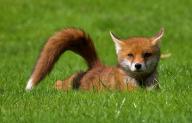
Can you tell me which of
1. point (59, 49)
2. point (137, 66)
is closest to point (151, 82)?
point (137, 66)

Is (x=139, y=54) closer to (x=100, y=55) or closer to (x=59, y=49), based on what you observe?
(x=59, y=49)

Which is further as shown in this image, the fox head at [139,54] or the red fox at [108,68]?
the red fox at [108,68]

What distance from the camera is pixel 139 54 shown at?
11.0m

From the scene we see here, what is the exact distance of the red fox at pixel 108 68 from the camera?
11.0 m

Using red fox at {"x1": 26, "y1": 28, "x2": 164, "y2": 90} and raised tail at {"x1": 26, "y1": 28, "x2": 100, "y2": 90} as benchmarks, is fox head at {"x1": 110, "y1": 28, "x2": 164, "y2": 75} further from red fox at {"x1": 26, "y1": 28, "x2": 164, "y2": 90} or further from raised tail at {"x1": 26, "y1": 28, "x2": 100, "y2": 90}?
raised tail at {"x1": 26, "y1": 28, "x2": 100, "y2": 90}

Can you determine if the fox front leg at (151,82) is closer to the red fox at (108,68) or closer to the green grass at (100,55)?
the red fox at (108,68)

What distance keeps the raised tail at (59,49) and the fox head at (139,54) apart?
939 millimetres

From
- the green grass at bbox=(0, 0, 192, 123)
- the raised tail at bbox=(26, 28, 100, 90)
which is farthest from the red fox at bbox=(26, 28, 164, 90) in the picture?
the green grass at bbox=(0, 0, 192, 123)

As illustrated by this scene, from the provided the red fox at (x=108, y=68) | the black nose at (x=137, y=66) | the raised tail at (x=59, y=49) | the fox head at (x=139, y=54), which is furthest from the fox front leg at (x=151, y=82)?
the raised tail at (x=59, y=49)

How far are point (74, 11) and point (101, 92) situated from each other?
16.0 m

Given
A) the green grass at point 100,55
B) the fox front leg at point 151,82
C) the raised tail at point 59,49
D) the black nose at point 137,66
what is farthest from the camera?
the raised tail at point 59,49

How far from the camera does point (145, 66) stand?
10836 millimetres

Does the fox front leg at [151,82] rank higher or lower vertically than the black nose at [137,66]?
lower

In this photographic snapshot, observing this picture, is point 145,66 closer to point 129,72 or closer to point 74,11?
point 129,72
